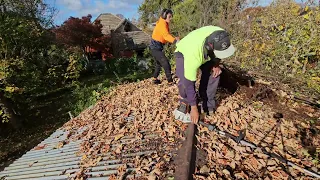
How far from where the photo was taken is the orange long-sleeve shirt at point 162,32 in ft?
16.6

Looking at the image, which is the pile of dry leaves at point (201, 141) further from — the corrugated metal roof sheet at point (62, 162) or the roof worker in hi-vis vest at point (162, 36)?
the roof worker in hi-vis vest at point (162, 36)

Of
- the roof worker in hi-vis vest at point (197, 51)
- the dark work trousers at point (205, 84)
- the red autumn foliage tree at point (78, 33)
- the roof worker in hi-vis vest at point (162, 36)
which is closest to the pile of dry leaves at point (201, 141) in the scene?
the dark work trousers at point (205, 84)

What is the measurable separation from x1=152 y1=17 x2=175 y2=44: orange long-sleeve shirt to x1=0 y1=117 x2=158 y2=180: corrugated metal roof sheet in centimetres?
238

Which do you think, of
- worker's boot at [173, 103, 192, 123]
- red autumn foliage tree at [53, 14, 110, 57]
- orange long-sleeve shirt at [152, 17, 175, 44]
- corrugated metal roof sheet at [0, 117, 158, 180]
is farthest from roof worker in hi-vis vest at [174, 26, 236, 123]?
red autumn foliage tree at [53, 14, 110, 57]

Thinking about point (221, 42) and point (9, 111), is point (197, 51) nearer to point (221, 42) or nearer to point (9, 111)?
point (221, 42)

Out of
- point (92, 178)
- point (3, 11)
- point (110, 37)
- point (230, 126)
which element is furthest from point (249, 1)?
point (110, 37)

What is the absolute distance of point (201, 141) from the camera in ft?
10.5

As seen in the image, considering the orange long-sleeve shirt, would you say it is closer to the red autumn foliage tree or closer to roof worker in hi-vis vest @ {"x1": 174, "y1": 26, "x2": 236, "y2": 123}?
roof worker in hi-vis vest @ {"x1": 174, "y1": 26, "x2": 236, "y2": 123}

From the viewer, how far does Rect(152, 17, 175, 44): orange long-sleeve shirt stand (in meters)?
5.06

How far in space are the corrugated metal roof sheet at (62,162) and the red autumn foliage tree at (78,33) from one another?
21036 mm

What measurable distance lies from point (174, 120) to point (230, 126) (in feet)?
3.10

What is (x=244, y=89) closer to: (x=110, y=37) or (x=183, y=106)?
(x=183, y=106)

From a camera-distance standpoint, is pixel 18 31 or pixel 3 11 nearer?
pixel 18 31

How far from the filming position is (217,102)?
4.29 metres
